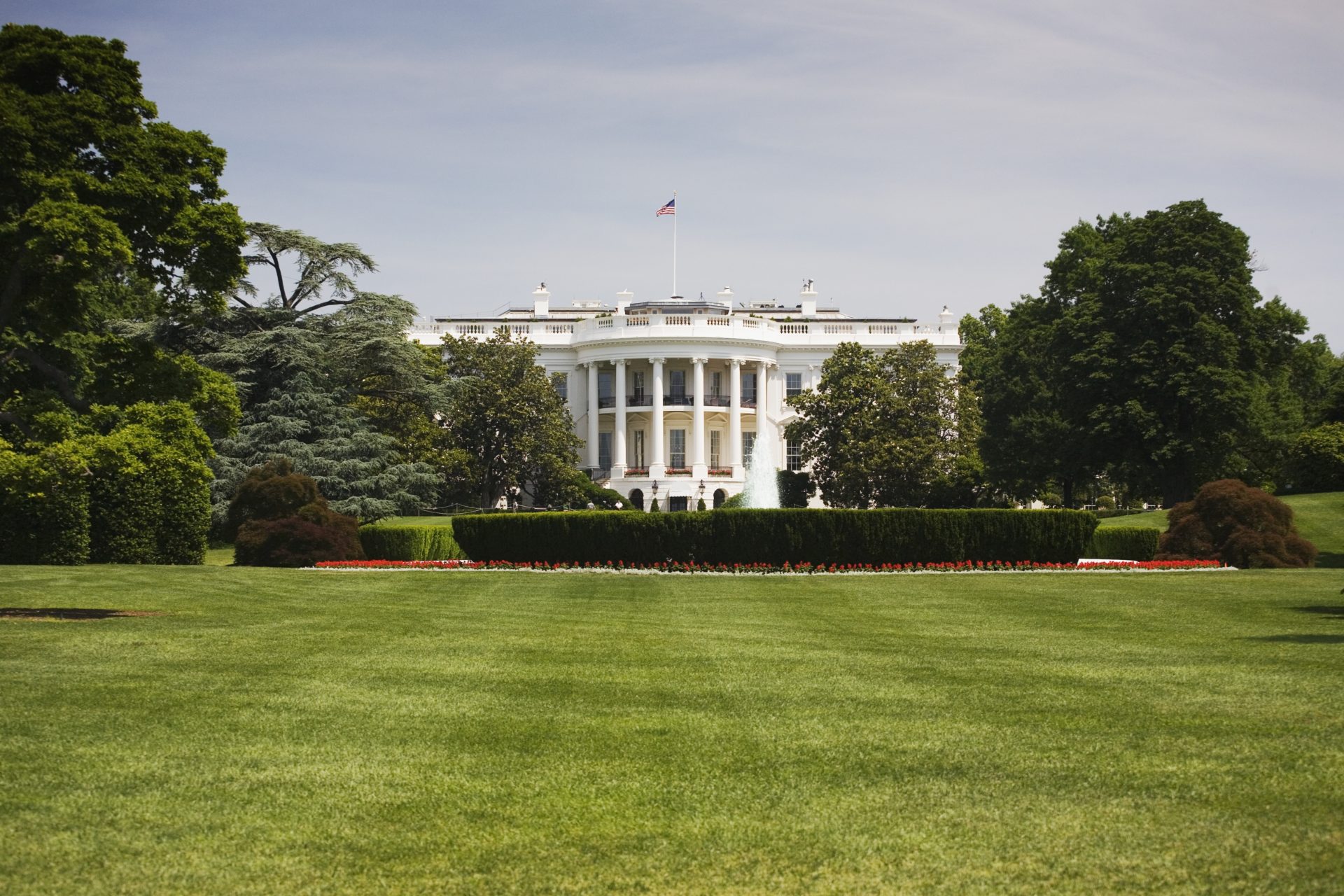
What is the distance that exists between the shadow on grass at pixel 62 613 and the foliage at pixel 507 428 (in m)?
44.4

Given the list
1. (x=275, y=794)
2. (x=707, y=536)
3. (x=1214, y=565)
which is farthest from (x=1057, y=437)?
(x=275, y=794)

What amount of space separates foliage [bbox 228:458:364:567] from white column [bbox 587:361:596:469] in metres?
46.1

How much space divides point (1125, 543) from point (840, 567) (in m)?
8.25

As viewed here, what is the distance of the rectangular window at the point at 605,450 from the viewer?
85.8 meters

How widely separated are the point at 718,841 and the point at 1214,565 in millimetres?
27372

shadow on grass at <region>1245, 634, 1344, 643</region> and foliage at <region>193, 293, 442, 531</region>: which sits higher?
foliage at <region>193, 293, 442, 531</region>

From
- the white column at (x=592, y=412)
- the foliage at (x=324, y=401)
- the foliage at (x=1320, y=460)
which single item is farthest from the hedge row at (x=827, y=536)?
the white column at (x=592, y=412)

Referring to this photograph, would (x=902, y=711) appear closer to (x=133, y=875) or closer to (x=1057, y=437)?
(x=133, y=875)

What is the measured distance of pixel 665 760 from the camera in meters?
8.82

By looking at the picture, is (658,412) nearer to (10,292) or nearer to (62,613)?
(10,292)

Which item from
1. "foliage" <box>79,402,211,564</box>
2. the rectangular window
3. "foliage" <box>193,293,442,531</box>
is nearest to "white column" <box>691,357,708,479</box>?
the rectangular window

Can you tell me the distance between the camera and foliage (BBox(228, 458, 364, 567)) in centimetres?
3441

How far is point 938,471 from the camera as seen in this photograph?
62.1 metres

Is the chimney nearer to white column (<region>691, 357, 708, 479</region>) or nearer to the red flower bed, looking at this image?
white column (<region>691, 357, 708, 479</region>)
